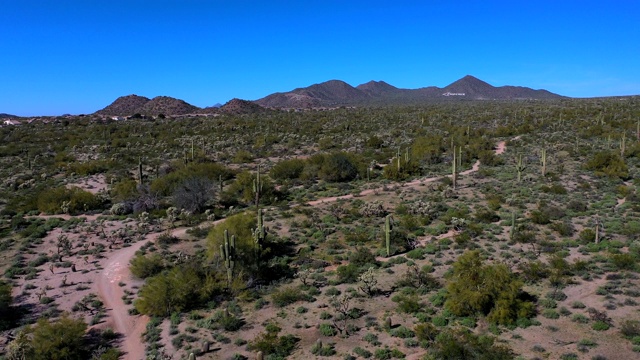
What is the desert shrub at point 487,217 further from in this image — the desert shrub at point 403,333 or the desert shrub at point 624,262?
the desert shrub at point 403,333

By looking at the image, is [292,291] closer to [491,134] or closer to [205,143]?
[205,143]

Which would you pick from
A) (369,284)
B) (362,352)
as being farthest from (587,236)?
(362,352)

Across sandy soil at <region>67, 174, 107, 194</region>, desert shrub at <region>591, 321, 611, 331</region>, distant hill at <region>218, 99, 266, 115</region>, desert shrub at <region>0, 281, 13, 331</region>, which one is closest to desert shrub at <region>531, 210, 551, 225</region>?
desert shrub at <region>591, 321, 611, 331</region>

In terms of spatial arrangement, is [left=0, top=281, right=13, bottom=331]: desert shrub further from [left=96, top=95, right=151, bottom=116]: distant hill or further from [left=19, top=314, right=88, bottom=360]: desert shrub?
[left=96, top=95, right=151, bottom=116]: distant hill

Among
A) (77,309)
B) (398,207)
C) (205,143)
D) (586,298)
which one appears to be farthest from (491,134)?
(77,309)

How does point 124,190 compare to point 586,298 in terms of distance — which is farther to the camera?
point 124,190

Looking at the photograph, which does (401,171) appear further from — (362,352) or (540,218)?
(362,352)
